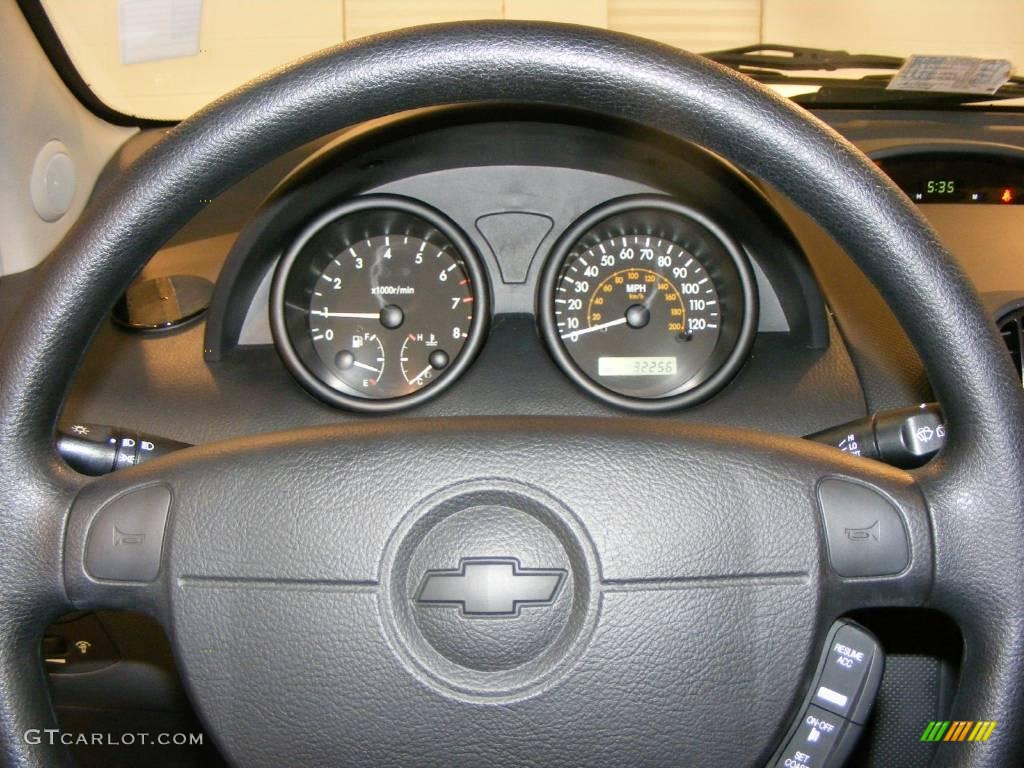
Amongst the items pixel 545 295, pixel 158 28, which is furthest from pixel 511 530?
pixel 158 28

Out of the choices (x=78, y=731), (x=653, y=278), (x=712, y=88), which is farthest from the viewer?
(x=653, y=278)

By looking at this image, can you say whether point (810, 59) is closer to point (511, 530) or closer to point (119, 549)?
point (511, 530)

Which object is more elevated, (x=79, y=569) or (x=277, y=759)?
(x=79, y=569)

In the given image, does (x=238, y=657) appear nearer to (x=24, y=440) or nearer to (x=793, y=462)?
(x=24, y=440)

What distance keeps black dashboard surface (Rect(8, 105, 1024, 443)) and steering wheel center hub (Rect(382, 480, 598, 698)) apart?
35.8 inches

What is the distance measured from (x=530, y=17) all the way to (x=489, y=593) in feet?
5.19

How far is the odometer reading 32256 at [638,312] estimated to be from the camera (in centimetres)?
210

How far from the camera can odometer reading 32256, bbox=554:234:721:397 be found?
210 cm

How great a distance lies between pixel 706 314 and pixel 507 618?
136cm

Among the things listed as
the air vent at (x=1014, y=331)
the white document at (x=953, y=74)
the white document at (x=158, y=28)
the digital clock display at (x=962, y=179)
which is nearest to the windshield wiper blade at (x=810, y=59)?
the white document at (x=953, y=74)

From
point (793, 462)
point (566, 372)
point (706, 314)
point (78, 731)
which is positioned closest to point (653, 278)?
point (706, 314)

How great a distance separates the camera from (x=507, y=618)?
0.86 m

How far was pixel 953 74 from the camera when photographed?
2.04 metres

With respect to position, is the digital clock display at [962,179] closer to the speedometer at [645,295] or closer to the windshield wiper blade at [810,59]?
the windshield wiper blade at [810,59]
